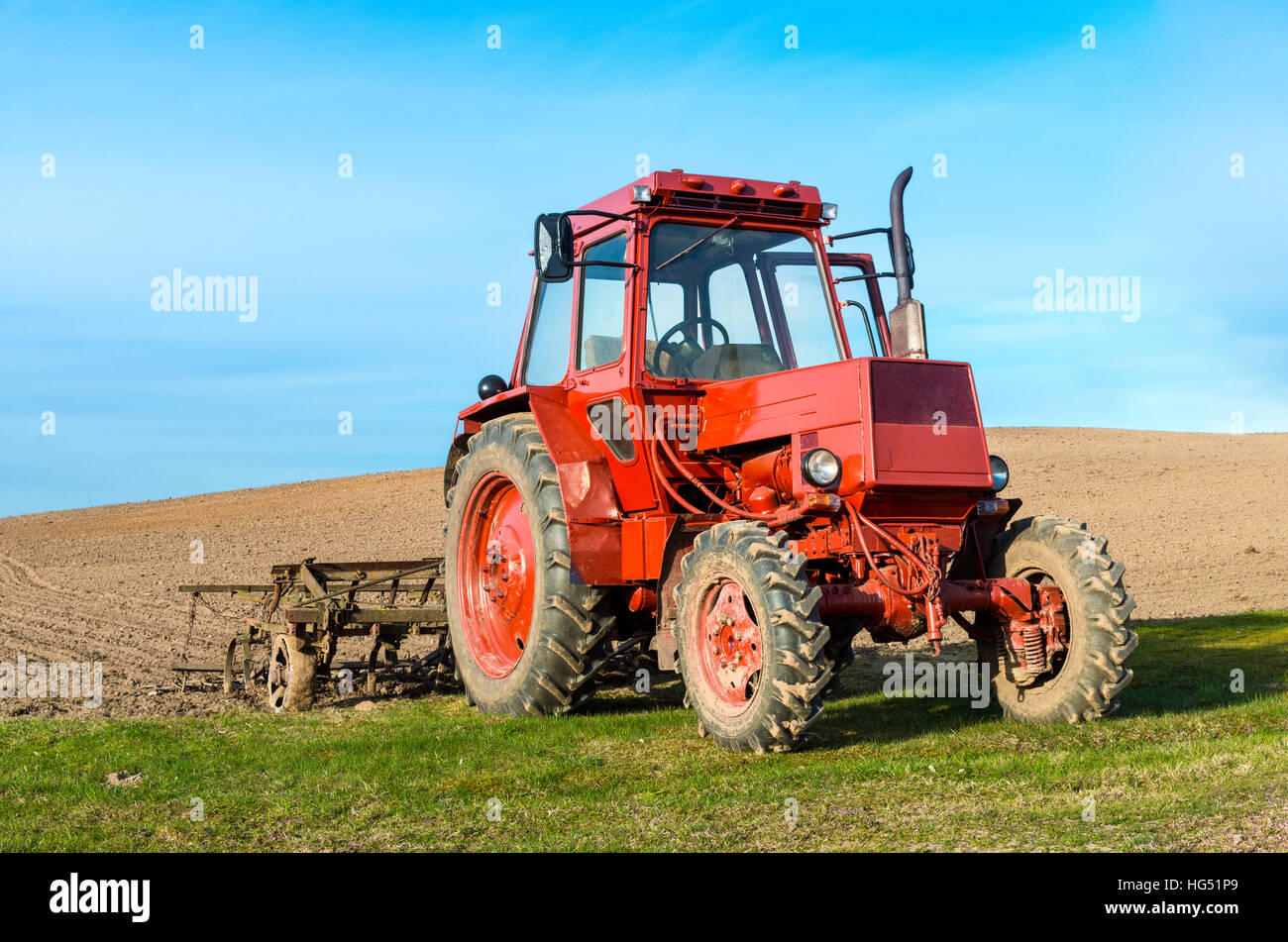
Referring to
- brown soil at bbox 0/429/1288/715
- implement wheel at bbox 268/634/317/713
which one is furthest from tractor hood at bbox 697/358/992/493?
brown soil at bbox 0/429/1288/715

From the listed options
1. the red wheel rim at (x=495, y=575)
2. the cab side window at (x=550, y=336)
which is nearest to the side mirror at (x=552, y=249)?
the cab side window at (x=550, y=336)

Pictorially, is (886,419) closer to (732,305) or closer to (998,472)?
(998,472)

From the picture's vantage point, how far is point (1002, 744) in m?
6.54

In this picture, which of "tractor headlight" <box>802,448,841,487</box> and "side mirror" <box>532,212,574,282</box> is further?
"side mirror" <box>532,212,574,282</box>

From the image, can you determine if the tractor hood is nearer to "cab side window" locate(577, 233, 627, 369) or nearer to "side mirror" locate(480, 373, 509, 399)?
"cab side window" locate(577, 233, 627, 369)

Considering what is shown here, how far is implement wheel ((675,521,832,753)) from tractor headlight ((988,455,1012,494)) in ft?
4.73

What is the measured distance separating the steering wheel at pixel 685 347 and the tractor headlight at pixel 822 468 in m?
1.42

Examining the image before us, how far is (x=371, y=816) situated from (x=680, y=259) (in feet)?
13.6

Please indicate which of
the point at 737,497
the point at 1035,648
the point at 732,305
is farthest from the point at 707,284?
the point at 1035,648

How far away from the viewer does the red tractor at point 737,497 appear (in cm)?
664

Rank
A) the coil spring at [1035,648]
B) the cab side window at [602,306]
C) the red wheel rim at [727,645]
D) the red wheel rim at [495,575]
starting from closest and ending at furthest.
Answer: the red wheel rim at [727,645]
the coil spring at [1035,648]
the cab side window at [602,306]
the red wheel rim at [495,575]

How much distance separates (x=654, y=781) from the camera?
19.7 feet

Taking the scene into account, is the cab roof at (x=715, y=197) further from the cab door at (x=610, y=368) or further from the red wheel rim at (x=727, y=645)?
the red wheel rim at (x=727, y=645)

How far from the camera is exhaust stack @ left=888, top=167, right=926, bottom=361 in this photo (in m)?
7.29
